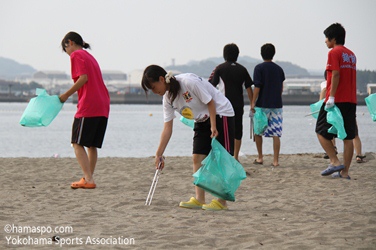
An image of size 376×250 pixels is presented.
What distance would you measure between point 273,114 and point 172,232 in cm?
464

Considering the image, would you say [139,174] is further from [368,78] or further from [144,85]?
[368,78]

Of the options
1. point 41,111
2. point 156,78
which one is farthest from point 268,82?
point 156,78

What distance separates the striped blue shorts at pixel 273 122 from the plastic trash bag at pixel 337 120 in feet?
5.57

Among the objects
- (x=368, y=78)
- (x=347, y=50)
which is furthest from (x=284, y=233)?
(x=368, y=78)

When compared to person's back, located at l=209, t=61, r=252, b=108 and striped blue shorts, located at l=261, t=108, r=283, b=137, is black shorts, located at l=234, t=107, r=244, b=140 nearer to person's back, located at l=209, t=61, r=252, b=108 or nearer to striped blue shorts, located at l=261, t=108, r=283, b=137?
person's back, located at l=209, t=61, r=252, b=108

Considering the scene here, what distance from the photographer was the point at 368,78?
404 ft

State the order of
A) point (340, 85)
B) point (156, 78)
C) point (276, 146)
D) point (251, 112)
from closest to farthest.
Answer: point (156, 78) < point (340, 85) < point (251, 112) < point (276, 146)

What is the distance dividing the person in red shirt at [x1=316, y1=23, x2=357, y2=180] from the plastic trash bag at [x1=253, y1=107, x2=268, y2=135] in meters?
1.44

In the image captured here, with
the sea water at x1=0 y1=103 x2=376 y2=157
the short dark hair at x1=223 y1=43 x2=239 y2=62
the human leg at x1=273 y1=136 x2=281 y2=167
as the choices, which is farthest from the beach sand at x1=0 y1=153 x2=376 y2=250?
the sea water at x1=0 y1=103 x2=376 y2=157

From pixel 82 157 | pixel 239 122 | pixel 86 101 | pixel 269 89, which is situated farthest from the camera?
pixel 269 89

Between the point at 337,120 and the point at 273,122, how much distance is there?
1830mm

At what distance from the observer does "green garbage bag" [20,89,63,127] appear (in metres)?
7.89

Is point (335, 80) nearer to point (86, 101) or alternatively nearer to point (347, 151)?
point (347, 151)

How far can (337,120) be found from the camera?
8031 mm
